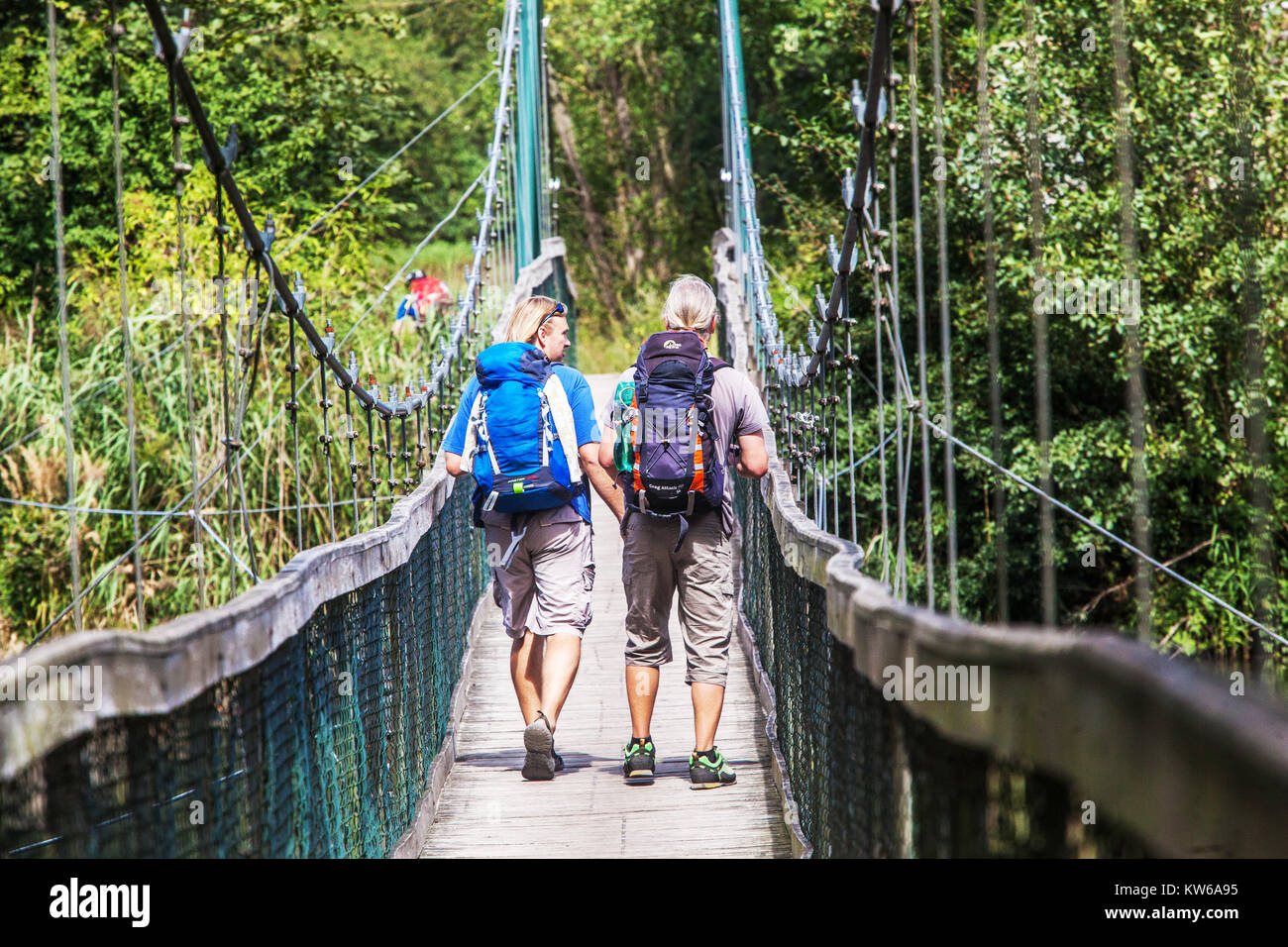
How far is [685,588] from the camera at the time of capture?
3.27m

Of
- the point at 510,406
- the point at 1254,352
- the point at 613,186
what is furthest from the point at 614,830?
the point at 613,186

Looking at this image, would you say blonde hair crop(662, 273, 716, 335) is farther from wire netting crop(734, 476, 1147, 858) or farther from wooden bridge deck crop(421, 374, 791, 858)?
wooden bridge deck crop(421, 374, 791, 858)

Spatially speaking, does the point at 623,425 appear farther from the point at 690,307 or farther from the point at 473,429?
the point at 473,429

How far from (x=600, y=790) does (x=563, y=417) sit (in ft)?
2.72

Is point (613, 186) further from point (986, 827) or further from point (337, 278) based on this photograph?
point (986, 827)

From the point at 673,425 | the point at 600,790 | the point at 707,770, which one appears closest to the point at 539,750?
the point at 600,790

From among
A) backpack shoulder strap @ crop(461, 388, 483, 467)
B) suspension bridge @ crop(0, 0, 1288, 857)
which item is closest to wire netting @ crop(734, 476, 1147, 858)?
suspension bridge @ crop(0, 0, 1288, 857)

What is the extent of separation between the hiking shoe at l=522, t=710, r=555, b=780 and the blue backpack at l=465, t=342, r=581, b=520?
1.55ft

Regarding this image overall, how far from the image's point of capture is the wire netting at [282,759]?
4.49 ft

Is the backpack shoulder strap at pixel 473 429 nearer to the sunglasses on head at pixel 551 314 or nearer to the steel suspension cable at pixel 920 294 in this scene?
the sunglasses on head at pixel 551 314

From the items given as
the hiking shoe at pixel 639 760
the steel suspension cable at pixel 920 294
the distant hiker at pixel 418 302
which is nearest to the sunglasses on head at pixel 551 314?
the steel suspension cable at pixel 920 294

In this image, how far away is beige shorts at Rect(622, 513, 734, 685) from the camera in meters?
3.25

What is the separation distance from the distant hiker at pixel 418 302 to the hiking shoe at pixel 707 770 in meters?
5.18
